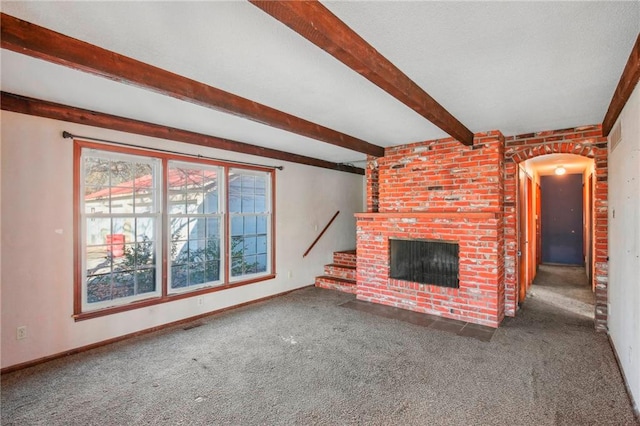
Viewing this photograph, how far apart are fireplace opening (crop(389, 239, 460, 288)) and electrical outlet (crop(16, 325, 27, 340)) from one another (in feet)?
14.2

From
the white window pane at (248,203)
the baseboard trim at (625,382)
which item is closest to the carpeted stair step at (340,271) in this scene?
the white window pane at (248,203)

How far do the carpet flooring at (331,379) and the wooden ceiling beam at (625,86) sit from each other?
2.34 meters

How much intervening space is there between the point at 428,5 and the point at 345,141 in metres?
2.77

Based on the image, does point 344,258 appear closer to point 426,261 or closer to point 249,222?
point 426,261

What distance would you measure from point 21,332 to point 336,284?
4.22 metres

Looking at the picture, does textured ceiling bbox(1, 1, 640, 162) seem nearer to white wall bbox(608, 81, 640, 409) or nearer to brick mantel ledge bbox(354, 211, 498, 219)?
white wall bbox(608, 81, 640, 409)

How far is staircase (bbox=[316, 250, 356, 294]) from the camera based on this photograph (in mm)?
5795

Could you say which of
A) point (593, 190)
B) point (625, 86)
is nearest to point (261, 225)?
point (625, 86)

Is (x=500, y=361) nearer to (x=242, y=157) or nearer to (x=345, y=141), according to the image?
(x=345, y=141)

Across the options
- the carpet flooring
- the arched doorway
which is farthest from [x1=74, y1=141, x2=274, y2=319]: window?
the arched doorway

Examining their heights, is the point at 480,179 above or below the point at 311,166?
below

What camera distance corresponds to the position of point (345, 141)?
4.43m

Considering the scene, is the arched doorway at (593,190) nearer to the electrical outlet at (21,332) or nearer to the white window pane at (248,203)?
the white window pane at (248,203)

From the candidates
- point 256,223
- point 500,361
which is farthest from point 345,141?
point 500,361
